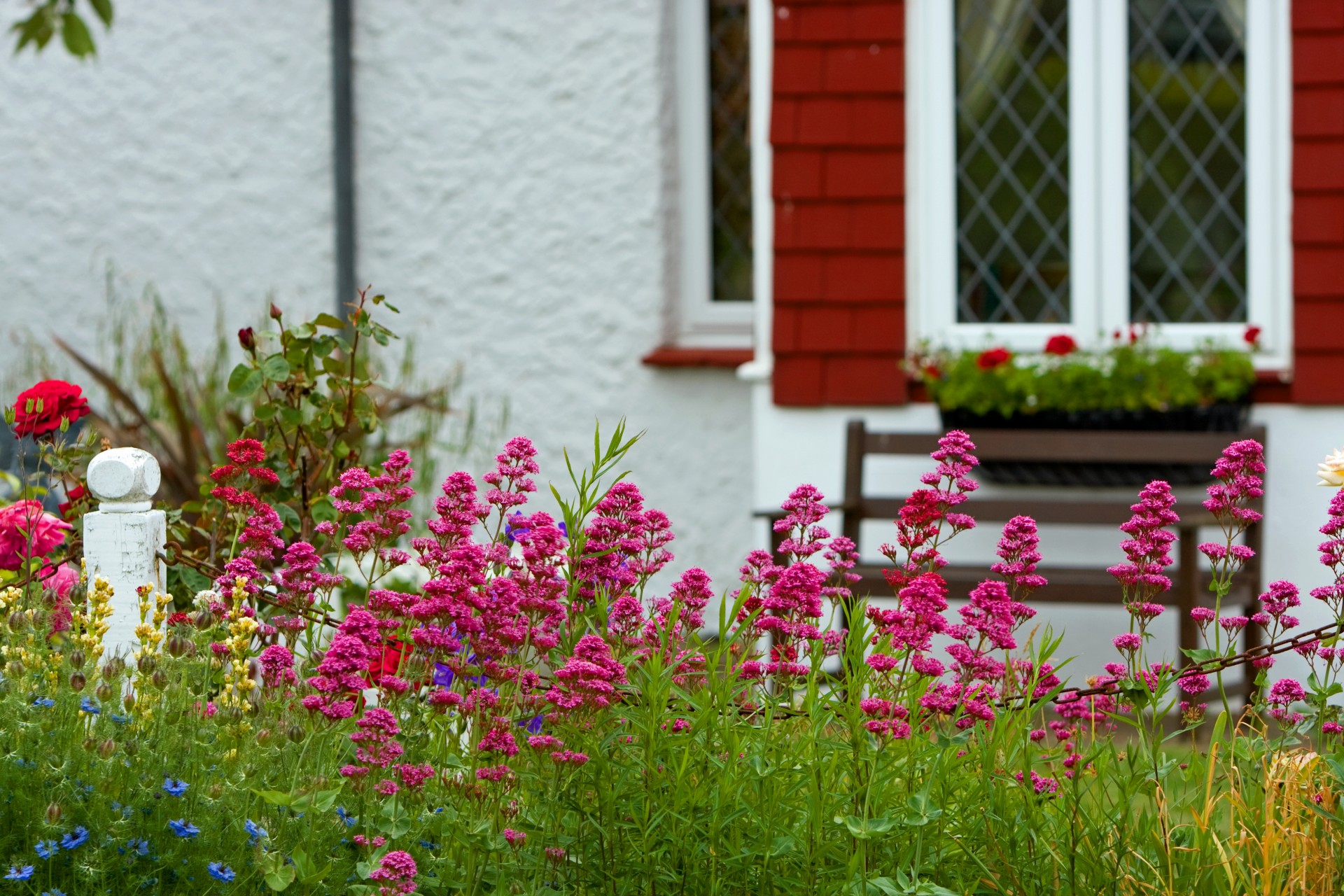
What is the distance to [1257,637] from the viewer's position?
3502mm

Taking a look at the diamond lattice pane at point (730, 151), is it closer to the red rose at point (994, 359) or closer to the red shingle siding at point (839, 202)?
the red shingle siding at point (839, 202)

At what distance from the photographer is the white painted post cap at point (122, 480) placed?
7.16ft

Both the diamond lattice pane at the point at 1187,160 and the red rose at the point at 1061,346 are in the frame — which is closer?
the red rose at the point at 1061,346

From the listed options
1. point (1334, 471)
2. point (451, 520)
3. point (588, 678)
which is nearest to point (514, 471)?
point (451, 520)

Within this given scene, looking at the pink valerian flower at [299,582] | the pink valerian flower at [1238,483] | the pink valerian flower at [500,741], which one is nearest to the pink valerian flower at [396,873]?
the pink valerian flower at [500,741]

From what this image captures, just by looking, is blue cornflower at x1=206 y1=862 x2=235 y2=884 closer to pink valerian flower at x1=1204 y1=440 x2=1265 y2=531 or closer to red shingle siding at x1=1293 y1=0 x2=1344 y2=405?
pink valerian flower at x1=1204 y1=440 x2=1265 y2=531

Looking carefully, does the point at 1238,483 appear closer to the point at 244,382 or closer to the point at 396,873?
the point at 396,873

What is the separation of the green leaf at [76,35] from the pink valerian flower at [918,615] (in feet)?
→ 13.4

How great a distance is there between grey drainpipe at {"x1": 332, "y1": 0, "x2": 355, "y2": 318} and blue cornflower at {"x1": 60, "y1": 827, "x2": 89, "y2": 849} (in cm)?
456

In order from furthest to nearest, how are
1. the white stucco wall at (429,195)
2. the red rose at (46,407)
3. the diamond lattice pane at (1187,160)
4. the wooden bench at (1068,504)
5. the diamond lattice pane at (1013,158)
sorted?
the white stucco wall at (429,195), the diamond lattice pane at (1013,158), the diamond lattice pane at (1187,160), the wooden bench at (1068,504), the red rose at (46,407)

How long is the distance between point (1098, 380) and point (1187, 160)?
0.84 metres

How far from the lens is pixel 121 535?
2188 mm

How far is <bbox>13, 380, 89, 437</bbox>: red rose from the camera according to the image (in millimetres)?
2262

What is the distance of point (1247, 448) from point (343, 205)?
15.7ft
